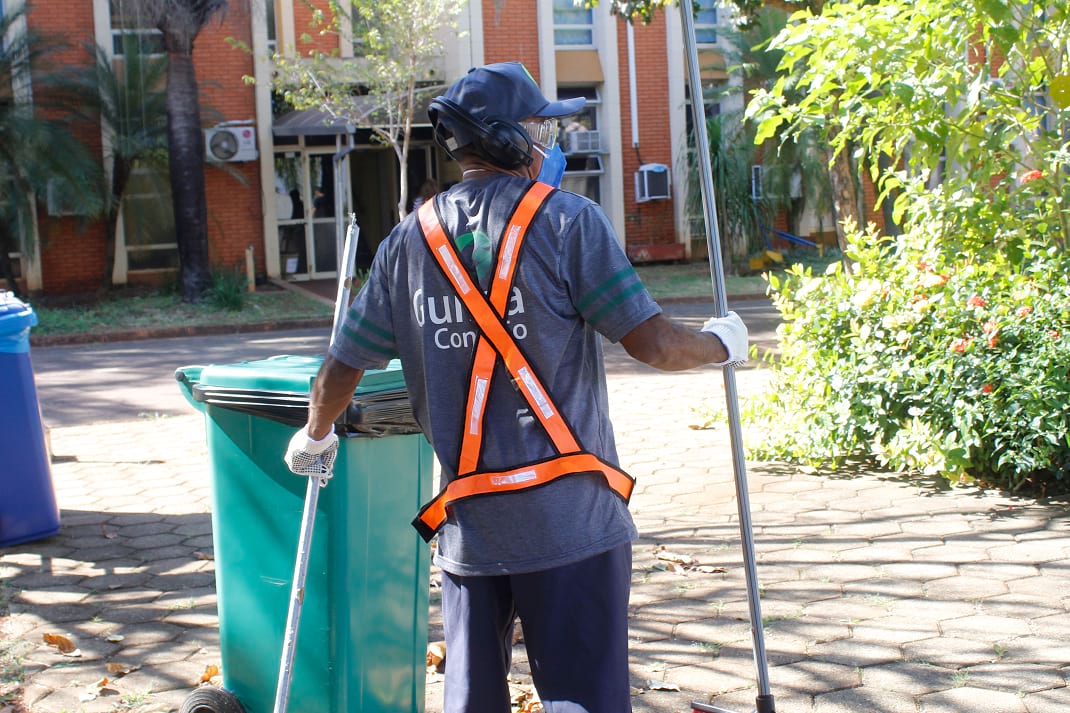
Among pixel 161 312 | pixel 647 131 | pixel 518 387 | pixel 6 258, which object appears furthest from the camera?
pixel 647 131

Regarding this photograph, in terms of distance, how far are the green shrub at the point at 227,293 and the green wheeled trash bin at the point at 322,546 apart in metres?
16.6

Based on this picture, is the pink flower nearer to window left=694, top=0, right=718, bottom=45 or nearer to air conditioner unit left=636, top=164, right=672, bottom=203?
air conditioner unit left=636, top=164, right=672, bottom=203

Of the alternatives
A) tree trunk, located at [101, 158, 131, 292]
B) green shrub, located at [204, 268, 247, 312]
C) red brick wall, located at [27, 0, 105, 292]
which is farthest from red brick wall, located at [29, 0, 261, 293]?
green shrub, located at [204, 268, 247, 312]

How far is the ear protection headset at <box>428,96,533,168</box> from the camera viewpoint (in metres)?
2.52

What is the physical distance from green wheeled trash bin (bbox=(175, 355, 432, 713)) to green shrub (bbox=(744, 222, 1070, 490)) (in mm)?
3419

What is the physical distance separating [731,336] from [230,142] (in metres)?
21.3

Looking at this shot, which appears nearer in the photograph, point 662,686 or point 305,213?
point 662,686

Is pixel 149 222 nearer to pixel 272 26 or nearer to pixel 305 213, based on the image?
pixel 305 213

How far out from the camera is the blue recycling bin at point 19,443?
5.67m

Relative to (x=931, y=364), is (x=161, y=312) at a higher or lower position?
lower

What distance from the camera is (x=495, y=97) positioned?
2574 millimetres

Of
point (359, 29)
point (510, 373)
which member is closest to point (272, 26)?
point (359, 29)

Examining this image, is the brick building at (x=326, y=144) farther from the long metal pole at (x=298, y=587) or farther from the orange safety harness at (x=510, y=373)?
the orange safety harness at (x=510, y=373)

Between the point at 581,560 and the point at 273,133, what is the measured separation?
22.2m
